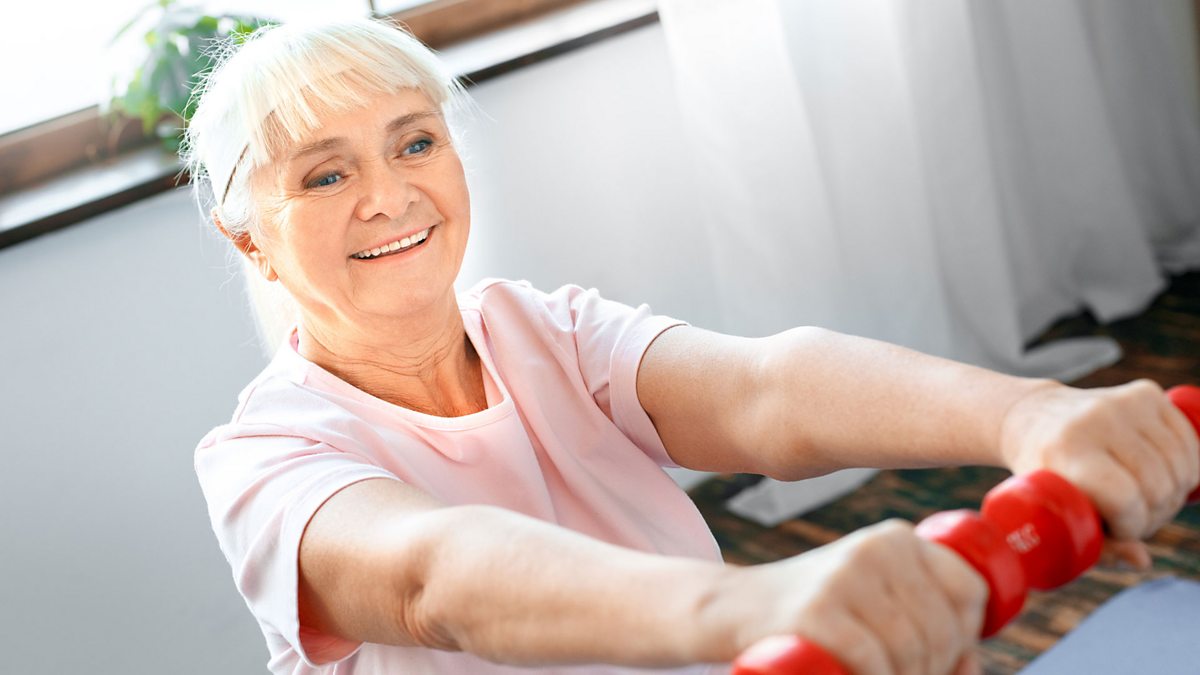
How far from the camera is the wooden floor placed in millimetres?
2357

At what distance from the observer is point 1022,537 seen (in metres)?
0.87

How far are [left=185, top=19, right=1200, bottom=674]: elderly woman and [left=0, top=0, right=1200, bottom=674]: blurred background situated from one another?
341mm

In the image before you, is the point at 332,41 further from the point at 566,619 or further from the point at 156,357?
the point at 156,357

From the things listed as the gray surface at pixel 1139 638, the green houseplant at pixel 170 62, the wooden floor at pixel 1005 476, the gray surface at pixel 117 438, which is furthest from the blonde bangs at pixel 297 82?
the wooden floor at pixel 1005 476

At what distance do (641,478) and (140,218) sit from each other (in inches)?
46.1

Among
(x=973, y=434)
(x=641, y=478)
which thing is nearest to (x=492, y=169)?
(x=641, y=478)

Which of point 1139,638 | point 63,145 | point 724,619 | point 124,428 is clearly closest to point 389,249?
point 724,619

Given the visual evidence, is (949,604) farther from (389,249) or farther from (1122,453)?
(389,249)

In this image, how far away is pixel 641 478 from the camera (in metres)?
1.43

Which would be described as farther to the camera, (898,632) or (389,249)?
(389,249)

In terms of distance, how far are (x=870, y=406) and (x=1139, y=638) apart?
89 centimetres

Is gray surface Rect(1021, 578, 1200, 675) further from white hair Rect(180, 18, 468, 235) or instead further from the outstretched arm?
white hair Rect(180, 18, 468, 235)

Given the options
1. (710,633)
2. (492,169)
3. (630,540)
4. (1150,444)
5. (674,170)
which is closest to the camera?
(710,633)

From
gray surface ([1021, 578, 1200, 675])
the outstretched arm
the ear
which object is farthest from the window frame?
gray surface ([1021, 578, 1200, 675])
